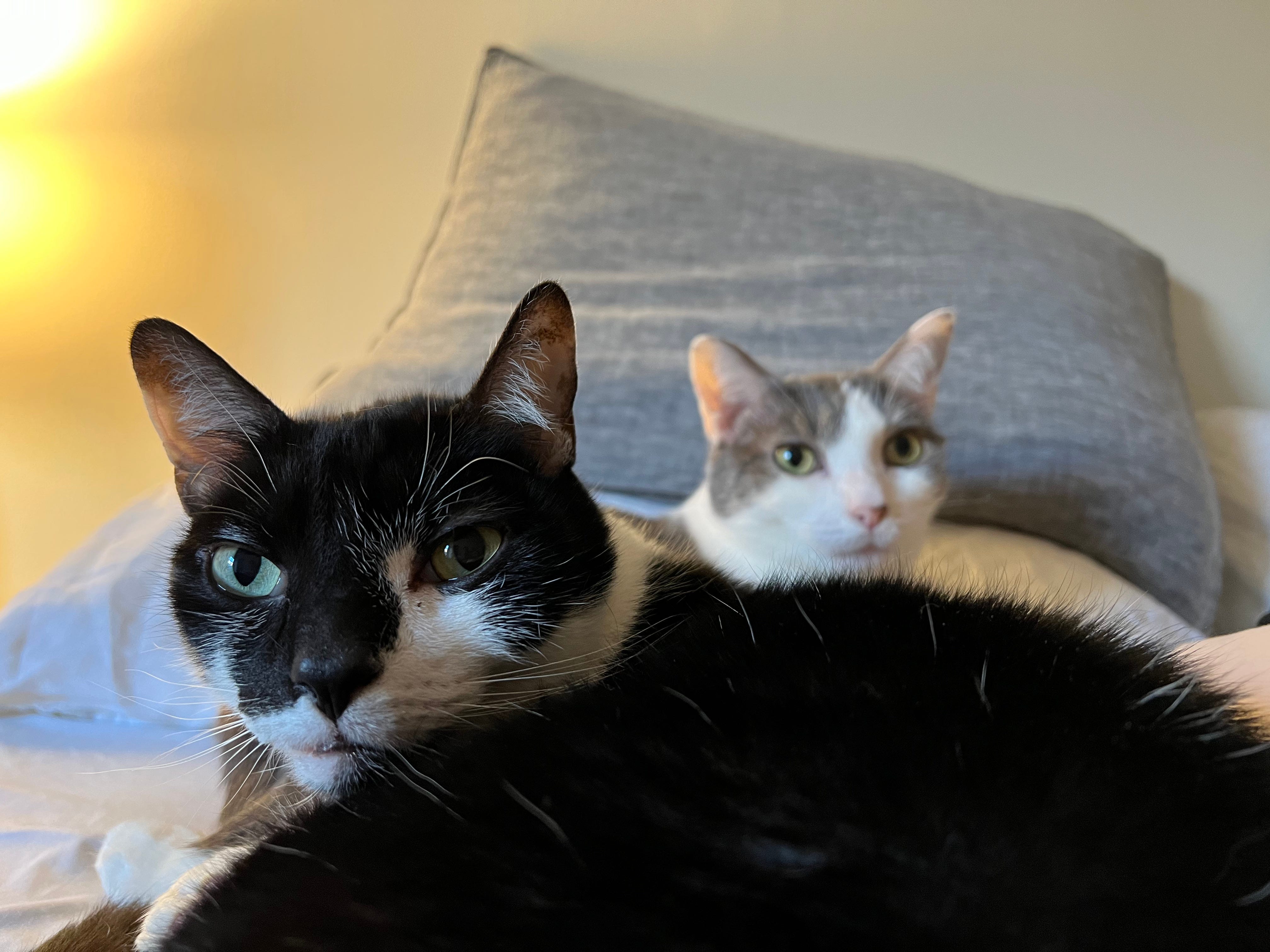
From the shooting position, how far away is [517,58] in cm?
175

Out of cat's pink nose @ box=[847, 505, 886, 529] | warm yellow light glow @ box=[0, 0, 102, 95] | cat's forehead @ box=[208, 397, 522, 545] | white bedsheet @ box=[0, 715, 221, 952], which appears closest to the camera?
cat's forehead @ box=[208, 397, 522, 545]

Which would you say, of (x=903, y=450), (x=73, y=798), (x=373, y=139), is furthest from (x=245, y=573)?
(x=373, y=139)

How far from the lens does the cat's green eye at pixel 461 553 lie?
536mm

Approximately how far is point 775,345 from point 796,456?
1.06ft

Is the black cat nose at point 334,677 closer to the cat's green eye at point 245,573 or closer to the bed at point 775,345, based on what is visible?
the cat's green eye at point 245,573

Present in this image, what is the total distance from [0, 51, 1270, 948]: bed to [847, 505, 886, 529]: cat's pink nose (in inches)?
4.5

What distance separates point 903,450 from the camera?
125 centimetres

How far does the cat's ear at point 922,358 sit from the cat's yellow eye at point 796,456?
18 cm

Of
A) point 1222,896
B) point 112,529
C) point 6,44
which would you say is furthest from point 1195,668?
point 6,44

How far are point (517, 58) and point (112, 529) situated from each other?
132cm

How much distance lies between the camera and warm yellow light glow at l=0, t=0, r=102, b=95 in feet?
5.39

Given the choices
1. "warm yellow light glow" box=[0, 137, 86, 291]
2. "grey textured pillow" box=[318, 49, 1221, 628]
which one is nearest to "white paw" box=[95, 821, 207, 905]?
"grey textured pillow" box=[318, 49, 1221, 628]

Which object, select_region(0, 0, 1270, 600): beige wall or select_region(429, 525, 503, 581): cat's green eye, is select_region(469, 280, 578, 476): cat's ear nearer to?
select_region(429, 525, 503, 581): cat's green eye

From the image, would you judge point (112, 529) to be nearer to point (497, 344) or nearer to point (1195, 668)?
point (497, 344)
